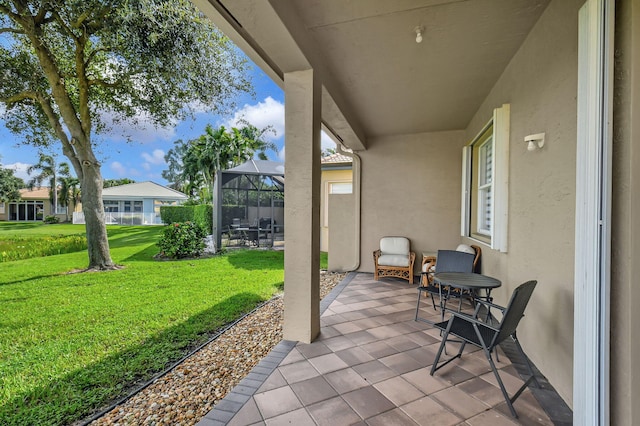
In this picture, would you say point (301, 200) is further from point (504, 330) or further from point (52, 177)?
point (52, 177)

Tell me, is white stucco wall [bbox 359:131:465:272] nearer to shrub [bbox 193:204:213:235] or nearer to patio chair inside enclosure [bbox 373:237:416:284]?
patio chair inside enclosure [bbox 373:237:416:284]

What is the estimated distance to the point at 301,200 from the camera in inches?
105

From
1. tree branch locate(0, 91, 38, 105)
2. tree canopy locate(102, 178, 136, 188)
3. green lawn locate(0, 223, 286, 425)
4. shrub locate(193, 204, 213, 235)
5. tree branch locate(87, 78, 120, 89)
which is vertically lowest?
green lawn locate(0, 223, 286, 425)

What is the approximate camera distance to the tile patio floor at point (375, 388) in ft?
5.52

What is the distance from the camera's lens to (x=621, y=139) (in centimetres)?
124

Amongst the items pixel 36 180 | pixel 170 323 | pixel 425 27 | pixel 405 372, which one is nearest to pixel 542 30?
pixel 425 27

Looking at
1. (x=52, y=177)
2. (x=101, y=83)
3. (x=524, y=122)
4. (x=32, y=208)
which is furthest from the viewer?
(x=52, y=177)

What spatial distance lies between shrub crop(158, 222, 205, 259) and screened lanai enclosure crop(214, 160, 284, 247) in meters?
1.01

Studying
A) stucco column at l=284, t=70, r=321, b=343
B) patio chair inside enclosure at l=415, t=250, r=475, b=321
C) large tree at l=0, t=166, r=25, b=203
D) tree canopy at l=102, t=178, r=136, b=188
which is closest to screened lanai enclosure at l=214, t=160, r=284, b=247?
stucco column at l=284, t=70, r=321, b=343

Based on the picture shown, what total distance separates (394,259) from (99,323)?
4575 mm

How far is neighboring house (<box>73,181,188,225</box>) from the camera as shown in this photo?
73.0 feet

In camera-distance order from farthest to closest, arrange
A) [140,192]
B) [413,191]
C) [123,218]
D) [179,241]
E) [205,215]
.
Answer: [140,192] < [123,218] < [205,215] < [179,241] < [413,191]

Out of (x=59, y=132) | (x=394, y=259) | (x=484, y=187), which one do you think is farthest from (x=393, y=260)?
(x=59, y=132)

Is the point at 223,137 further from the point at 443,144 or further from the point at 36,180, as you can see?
the point at 36,180
